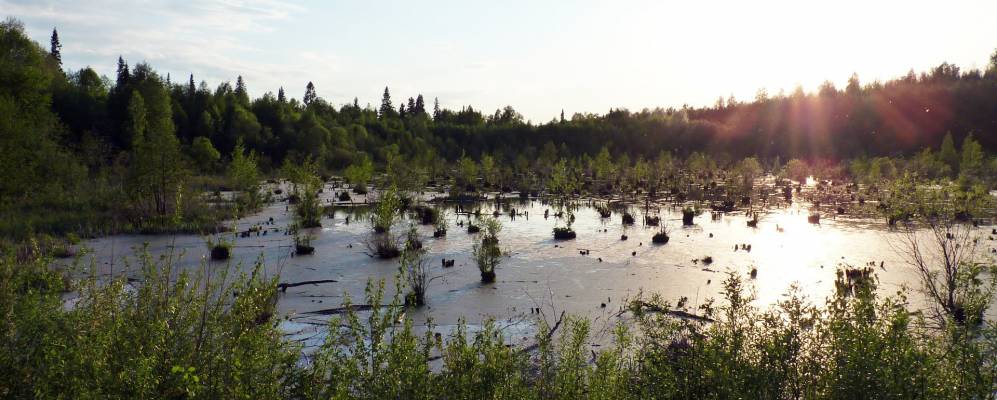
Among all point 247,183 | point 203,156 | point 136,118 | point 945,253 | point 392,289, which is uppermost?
point 136,118

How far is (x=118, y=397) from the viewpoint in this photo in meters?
3.57

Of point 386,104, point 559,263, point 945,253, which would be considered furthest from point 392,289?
point 386,104

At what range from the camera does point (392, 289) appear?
942 centimetres

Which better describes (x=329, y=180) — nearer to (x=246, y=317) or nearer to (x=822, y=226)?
(x=822, y=226)

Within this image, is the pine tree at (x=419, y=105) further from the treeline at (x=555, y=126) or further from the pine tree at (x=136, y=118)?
the pine tree at (x=136, y=118)

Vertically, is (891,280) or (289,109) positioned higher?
(289,109)

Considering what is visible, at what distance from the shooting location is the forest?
4129 mm

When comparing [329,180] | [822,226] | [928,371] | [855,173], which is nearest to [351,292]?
[928,371]

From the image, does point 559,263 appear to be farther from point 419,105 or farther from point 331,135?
point 419,105

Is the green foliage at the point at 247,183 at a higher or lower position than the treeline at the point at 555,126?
lower

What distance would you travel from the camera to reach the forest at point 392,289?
4.13m

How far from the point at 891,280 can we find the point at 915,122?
6782 cm

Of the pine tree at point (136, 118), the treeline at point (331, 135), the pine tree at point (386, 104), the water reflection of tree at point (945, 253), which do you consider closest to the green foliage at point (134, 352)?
the water reflection of tree at point (945, 253)

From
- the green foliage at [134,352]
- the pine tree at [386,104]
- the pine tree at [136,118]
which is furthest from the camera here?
the pine tree at [386,104]
